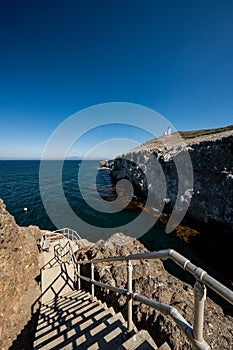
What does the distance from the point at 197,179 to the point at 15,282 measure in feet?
57.6

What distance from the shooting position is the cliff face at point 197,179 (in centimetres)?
1523

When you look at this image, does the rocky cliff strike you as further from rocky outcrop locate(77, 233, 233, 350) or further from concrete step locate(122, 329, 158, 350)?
concrete step locate(122, 329, 158, 350)

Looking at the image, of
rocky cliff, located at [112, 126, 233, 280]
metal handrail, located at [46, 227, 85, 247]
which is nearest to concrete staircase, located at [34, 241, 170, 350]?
metal handrail, located at [46, 227, 85, 247]

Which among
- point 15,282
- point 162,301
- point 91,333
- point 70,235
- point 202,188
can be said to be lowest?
point 70,235

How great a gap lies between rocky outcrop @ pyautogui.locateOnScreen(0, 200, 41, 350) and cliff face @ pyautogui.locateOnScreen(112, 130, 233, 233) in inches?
601

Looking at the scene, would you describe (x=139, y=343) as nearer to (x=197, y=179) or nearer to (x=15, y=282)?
(x=15, y=282)

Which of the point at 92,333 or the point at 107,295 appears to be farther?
the point at 107,295

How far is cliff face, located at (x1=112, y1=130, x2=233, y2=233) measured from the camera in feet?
50.0

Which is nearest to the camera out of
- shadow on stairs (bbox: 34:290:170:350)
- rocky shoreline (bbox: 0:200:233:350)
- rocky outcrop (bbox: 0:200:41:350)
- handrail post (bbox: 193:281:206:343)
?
handrail post (bbox: 193:281:206:343)

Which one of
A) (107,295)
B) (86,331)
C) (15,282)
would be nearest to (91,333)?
(86,331)

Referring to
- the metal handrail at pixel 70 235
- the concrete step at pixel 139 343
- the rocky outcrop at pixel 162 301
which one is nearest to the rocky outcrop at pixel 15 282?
the rocky outcrop at pixel 162 301

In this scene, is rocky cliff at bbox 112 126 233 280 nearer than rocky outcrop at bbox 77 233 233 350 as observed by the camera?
No

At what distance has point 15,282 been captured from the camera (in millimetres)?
7027

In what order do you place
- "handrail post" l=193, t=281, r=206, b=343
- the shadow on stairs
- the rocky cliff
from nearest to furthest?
"handrail post" l=193, t=281, r=206, b=343, the shadow on stairs, the rocky cliff
